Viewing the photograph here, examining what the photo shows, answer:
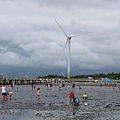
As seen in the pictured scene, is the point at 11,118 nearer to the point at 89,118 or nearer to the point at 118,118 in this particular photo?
the point at 89,118

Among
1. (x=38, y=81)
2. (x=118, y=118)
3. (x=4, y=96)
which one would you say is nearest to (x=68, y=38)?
(x=38, y=81)

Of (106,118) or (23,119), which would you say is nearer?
(23,119)

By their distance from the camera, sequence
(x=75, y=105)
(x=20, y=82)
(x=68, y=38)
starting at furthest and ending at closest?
(x=20, y=82), (x=68, y=38), (x=75, y=105)

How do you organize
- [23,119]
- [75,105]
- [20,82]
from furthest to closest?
[20,82]
[75,105]
[23,119]

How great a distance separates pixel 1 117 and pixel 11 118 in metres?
1.05

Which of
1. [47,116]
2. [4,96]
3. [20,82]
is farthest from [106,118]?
[20,82]

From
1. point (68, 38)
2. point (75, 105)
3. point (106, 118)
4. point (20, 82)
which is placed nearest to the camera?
point (106, 118)

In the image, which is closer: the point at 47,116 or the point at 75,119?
the point at 75,119

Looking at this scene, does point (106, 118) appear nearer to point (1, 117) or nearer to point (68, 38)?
point (1, 117)

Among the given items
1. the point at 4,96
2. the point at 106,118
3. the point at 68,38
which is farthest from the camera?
the point at 68,38

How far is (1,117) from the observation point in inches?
1101

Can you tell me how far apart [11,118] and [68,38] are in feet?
335

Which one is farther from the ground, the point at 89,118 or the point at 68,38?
the point at 68,38

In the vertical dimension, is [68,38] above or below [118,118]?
above
